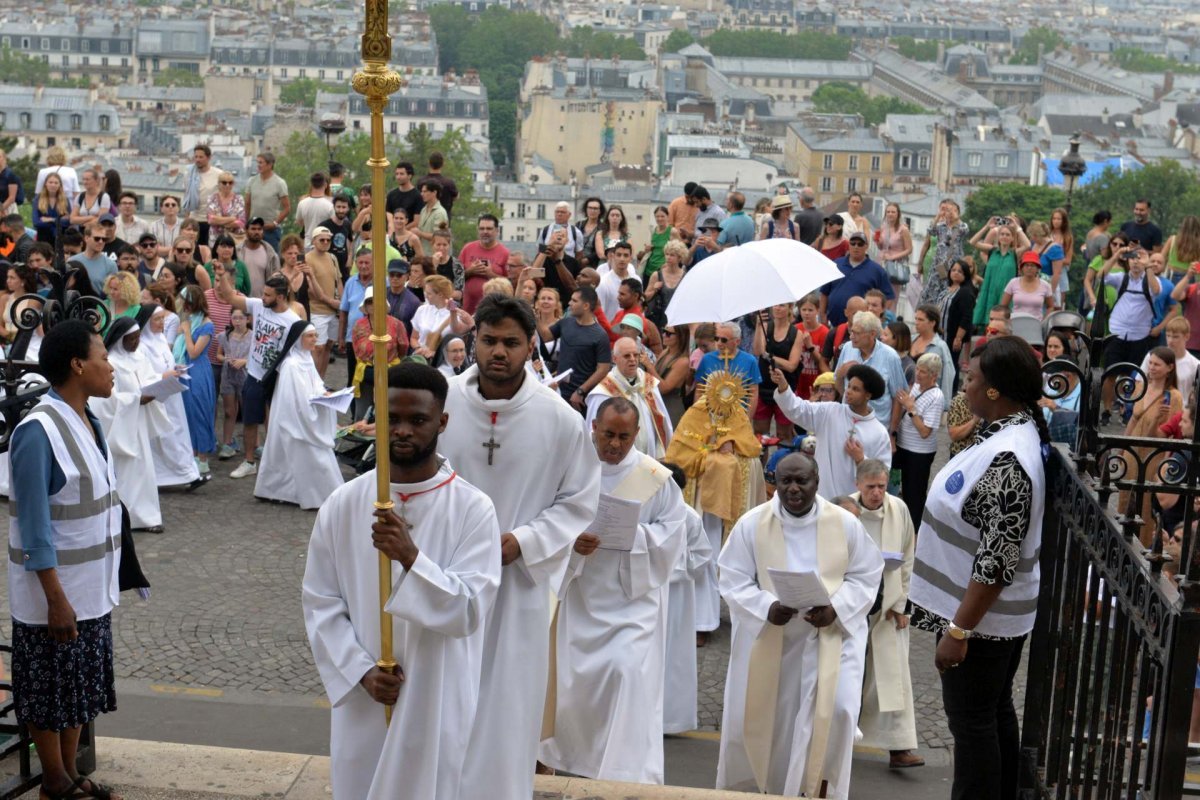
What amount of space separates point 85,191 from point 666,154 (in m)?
124

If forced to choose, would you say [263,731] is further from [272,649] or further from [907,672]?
[907,672]

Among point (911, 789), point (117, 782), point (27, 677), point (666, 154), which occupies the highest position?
point (27, 677)

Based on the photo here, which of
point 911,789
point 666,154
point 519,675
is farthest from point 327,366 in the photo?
point 666,154

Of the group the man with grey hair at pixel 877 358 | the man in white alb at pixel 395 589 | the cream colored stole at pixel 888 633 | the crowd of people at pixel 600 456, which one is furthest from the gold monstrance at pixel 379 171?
the man with grey hair at pixel 877 358

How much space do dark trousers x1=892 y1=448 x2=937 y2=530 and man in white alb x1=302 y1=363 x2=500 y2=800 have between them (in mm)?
5974

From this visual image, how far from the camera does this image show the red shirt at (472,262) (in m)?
14.1

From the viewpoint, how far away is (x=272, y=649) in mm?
9203

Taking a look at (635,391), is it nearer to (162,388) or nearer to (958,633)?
(162,388)

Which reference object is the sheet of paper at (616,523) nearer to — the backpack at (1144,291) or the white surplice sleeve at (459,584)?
the white surplice sleeve at (459,584)

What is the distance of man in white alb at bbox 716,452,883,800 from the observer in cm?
746

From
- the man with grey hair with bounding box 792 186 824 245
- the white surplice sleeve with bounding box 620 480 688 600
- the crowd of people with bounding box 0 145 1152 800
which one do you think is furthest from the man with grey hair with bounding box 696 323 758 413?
the man with grey hair with bounding box 792 186 824 245

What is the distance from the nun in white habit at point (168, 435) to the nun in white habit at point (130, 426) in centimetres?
34

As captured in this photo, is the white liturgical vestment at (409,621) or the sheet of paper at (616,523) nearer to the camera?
the white liturgical vestment at (409,621)

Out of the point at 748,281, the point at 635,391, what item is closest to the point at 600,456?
the point at 635,391
